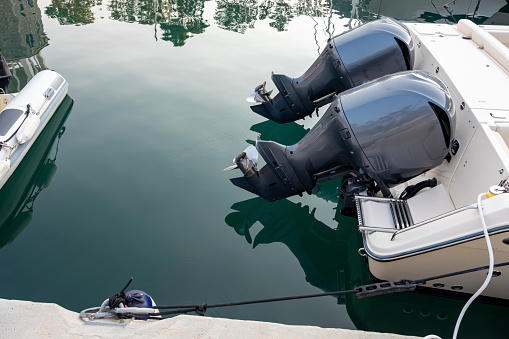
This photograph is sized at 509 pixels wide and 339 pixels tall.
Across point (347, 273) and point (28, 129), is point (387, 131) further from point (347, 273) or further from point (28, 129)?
point (28, 129)

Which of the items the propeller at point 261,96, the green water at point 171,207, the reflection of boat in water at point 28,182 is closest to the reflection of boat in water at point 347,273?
the green water at point 171,207

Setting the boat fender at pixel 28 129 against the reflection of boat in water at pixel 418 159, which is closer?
the reflection of boat in water at pixel 418 159

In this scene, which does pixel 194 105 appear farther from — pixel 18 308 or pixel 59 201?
pixel 18 308

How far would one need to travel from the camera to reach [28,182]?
3.62m

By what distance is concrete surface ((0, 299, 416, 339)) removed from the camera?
193 centimetres

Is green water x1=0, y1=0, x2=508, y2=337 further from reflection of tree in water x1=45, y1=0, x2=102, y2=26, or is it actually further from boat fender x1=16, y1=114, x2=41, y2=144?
reflection of tree in water x1=45, y1=0, x2=102, y2=26

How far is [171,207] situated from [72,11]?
5511 millimetres

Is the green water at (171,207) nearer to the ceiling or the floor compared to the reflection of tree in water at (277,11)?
nearer to the floor

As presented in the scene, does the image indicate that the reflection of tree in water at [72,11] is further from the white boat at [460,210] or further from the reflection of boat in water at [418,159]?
the white boat at [460,210]

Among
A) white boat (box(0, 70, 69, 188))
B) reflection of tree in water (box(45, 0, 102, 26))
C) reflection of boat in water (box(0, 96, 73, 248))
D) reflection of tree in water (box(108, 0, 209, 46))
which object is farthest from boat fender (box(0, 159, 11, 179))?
reflection of tree in water (box(45, 0, 102, 26))

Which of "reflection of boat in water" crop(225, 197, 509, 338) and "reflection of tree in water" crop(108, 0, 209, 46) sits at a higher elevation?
"reflection of tree in water" crop(108, 0, 209, 46)

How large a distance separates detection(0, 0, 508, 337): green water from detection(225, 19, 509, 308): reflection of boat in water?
0.30 m

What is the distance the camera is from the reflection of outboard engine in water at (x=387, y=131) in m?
2.56

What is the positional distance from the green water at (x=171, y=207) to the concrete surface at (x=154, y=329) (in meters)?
0.56
